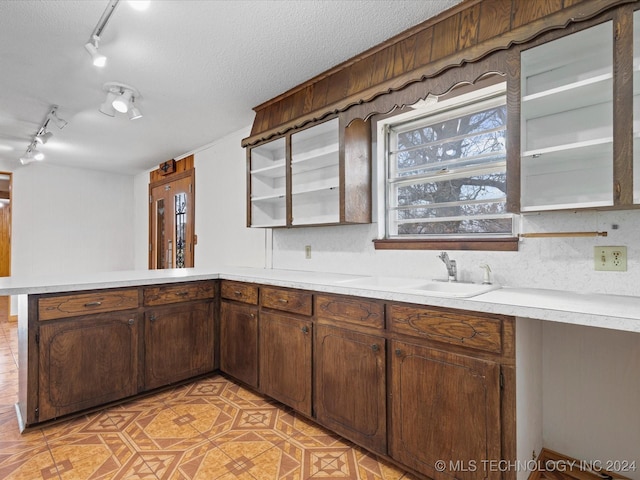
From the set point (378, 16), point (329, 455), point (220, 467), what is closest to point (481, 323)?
point (329, 455)

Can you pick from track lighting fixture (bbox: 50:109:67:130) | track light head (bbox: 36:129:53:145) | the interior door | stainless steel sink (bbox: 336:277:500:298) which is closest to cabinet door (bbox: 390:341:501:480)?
stainless steel sink (bbox: 336:277:500:298)


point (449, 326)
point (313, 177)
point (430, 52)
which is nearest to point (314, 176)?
point (313, 177)

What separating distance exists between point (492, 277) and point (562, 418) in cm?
78

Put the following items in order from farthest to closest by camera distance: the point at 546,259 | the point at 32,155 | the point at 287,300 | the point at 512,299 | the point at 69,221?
1. the point at 69,221
2. the point at 32,155
3. the point at 287,300
4. the point at 546,259
5. the point at 512,299

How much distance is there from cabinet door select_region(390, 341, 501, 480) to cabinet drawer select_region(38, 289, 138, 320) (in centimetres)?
190

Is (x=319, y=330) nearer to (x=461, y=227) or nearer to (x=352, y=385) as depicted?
(x=352, y=385)

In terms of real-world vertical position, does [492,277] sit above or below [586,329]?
above

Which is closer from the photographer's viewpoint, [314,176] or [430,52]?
[430,52]

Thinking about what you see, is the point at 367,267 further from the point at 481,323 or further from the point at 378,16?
the point at 378,16

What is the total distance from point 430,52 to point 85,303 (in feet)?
8.57

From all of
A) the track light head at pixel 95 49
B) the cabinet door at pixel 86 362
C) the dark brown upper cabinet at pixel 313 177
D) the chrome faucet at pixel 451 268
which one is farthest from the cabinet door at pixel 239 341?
the track light head at pixel 95 49

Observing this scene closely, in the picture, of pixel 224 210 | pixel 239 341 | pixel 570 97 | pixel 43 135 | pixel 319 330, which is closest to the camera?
pixel 570 97

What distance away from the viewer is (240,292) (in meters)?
2.77

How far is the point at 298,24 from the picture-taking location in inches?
78.7
